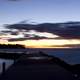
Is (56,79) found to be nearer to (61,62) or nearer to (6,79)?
(61,62)

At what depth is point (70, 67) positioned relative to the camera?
1188 cm

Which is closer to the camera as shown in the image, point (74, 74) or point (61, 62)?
point (74, 74)

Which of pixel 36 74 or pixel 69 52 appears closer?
pixel 36 74

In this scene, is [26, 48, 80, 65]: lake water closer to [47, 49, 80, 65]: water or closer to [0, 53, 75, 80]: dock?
[47, 49, 80, 65]: water

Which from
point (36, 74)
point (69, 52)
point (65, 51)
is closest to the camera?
point (36, 74)

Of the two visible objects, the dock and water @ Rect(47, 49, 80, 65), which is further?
water @ Rect(47, 49, 80, 65)

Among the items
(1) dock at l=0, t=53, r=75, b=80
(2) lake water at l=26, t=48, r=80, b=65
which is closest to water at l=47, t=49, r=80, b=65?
(2) lake water at l=26, t=48, r=80, b=65

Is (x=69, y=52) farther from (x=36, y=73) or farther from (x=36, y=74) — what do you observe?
(x=36, y=74)

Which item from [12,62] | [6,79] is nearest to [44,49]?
[6,79]

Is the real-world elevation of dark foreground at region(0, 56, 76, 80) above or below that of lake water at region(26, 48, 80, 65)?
below

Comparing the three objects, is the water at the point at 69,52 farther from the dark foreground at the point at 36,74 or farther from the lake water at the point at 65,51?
the dark foreground at the point at 36,74

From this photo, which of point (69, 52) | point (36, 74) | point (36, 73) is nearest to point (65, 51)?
point (69, 52)

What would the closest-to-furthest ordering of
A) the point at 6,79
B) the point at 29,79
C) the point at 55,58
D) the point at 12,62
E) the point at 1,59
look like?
1. the point at 6,79
2. the point at 29,79
3. the point at 55,58
4. the point at 1,59
5. the point at 12,62

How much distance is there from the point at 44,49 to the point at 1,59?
3307mm
